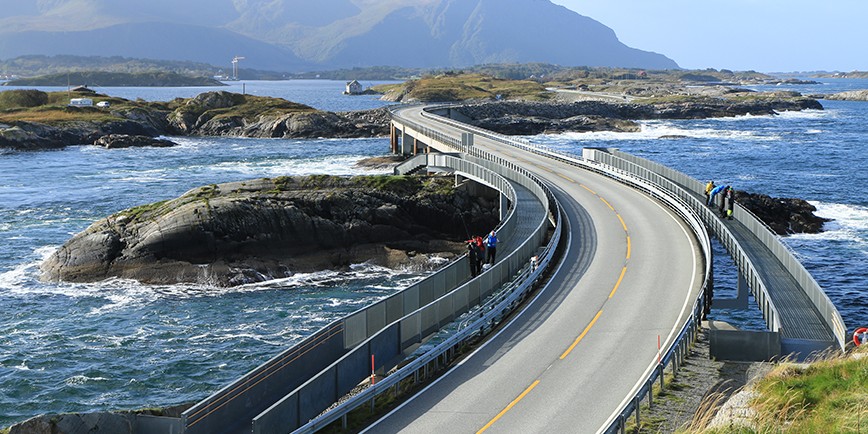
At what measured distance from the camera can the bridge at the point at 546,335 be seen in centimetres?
2077

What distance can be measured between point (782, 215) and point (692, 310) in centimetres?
4214

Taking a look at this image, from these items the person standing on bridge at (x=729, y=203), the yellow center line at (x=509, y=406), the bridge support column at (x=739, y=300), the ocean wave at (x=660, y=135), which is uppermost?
the person standing on bridge at (x=729, y=203)

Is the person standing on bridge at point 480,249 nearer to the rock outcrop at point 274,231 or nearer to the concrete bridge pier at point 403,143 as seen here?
the rock outcrop at point 274,231

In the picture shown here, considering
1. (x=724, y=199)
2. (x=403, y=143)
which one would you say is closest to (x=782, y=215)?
(x=724, y=199)

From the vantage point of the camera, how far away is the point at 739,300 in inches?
1423

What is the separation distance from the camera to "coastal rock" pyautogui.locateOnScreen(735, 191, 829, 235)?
63406 mm

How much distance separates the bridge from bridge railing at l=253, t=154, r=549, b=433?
49 mm

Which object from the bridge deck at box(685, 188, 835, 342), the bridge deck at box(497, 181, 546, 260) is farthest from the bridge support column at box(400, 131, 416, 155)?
the bridge deck at box(685, 188, 835, 342)

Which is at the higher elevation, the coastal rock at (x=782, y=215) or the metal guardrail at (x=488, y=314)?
the metal guardrail at (x=488, y=314)

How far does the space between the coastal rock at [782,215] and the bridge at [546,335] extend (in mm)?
21155

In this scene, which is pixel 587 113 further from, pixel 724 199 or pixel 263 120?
pixel 724 199

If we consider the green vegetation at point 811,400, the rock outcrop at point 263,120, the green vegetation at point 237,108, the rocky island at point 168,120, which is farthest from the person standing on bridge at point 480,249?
the green vegetation at point 237,108

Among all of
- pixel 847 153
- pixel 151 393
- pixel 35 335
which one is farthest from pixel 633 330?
pixel 847 153

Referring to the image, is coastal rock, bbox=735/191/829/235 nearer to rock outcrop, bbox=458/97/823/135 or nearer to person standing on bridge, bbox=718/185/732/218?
person standing on bridge, bbox=718/185/732/218
